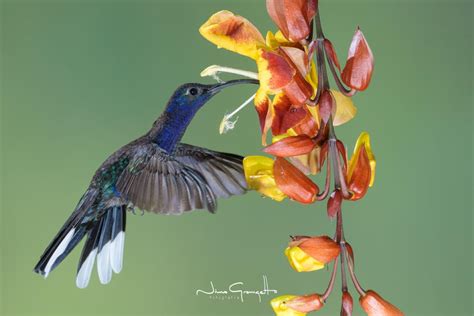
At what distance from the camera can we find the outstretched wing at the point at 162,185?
1.01 metres

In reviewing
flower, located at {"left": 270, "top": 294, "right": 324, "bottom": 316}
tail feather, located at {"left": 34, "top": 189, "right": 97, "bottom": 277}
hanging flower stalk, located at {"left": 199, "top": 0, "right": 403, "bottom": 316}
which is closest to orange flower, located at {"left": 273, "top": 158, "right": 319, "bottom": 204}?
hanging flower stalk, located at {"left": 199, "top": 0, "right": 403, "bottom": 316}

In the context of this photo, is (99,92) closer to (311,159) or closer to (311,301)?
(311,159)

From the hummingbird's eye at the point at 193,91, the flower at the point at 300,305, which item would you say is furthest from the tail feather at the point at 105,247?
the flower at the point at 300,305

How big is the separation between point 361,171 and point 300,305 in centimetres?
17

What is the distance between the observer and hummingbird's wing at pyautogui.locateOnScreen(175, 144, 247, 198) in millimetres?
1037

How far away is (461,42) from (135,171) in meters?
1.21

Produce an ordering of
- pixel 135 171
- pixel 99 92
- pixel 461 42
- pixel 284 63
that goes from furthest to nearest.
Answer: pixel 461 42 → pixel 99 92 → pixel 135 171 → pixel 284 63

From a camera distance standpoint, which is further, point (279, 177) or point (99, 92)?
point (99, 92)

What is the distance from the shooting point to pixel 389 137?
73.4 inches

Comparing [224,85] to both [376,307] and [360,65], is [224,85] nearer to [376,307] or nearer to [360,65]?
[360,65]

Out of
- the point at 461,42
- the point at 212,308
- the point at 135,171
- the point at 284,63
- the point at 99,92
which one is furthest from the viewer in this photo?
the point at 461,42

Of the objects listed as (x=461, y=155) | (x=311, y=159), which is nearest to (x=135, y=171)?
(x=311, y=159)

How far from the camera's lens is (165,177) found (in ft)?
3.43

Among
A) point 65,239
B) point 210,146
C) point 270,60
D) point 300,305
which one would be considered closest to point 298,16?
point 270,60
